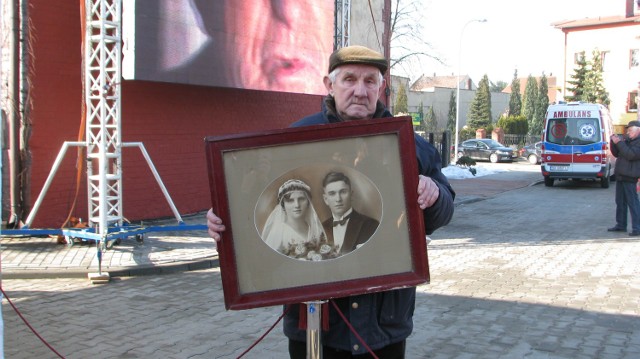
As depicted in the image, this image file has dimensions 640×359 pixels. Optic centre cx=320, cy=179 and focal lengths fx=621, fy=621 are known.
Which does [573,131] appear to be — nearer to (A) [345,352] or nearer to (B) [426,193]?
(A) [345,352]

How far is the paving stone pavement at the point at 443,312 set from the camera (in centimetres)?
532

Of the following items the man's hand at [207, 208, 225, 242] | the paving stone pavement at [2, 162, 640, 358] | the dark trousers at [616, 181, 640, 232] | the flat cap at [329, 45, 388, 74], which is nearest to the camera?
A: the man's hand at [207, 208, 225, 242]

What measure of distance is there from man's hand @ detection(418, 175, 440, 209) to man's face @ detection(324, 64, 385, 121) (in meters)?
0.42

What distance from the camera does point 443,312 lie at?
6.45m

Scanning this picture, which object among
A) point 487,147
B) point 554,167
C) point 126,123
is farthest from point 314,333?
point 487,147

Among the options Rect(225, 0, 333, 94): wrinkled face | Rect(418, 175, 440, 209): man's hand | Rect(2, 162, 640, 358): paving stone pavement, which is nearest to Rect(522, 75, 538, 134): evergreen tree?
Rect(225, 0, 333, 94): wrinkled face

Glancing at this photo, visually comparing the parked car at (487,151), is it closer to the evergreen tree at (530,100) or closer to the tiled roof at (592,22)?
the tiled roof at (592,22)

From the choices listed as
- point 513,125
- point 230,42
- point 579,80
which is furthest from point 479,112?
point 230,42

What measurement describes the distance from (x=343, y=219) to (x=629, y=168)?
35.7ft

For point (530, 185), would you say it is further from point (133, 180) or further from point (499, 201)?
point (133, 180)

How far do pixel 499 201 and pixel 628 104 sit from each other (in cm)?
4027

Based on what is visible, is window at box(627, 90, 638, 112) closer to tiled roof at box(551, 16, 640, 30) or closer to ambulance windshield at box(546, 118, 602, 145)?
tiled roof at box(551, 16, 640, 30)

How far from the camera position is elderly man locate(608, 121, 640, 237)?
11430 mm

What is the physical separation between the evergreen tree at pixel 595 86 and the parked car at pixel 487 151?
43.4ft
